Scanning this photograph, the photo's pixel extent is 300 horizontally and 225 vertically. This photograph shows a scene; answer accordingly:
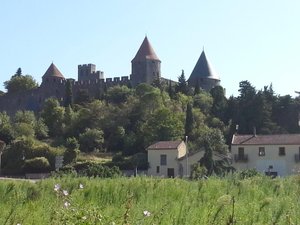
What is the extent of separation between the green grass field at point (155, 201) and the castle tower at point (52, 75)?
92.8 metres

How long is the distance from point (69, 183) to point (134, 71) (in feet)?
295

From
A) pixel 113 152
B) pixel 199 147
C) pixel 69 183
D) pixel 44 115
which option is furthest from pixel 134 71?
pixel 69 183

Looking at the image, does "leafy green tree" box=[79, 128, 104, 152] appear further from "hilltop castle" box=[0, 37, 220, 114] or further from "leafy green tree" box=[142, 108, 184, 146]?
"hilltop castle" box=[0, 37, 220, 114]

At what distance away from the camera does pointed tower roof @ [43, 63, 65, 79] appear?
355 feet

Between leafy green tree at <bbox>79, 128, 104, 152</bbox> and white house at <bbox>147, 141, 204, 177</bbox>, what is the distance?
400 inches

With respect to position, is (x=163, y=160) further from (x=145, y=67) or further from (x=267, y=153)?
(x=145, y=67)

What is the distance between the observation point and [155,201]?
378 inches


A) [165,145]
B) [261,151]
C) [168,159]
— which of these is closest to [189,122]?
[165,145]

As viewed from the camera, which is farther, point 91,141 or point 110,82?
point 110,82

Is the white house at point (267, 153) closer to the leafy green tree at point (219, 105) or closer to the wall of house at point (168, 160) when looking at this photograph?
the wall of house at point (168, 160)

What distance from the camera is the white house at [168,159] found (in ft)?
178

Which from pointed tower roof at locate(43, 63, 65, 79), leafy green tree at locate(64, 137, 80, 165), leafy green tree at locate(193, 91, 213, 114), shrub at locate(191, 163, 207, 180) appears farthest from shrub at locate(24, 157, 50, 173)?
pointed tower roof at locate(43, 63, 65, 79)

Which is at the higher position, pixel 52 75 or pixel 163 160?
pixel 52 75

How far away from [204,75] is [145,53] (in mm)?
11013
